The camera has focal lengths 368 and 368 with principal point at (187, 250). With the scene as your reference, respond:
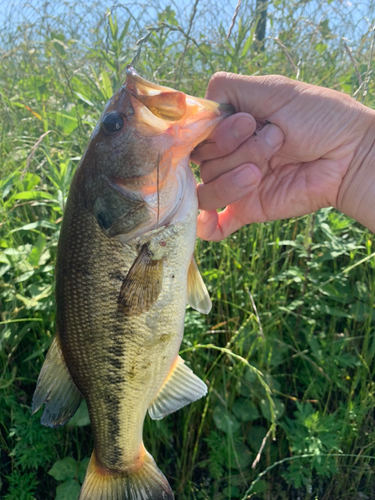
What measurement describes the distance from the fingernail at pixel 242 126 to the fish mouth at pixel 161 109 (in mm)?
197

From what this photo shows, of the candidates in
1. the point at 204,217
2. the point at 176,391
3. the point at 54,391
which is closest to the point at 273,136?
the point at 204,217

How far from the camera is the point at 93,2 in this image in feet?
10.8

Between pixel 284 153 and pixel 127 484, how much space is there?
1.70m

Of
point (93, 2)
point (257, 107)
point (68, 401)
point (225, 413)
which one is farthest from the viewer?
point (93, 2)

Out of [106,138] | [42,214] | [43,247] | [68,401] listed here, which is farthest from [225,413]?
[42,214]

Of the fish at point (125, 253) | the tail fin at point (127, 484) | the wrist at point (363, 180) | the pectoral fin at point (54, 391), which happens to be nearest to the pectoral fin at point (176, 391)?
the fish at point (125, 253)

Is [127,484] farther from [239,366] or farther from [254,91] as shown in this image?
[254,91]

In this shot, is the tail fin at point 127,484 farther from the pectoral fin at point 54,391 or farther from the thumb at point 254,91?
the thumb at point 254,91

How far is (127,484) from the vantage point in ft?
5.36

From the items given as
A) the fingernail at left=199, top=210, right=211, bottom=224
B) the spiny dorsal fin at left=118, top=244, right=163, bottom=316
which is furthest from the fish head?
the fingernail at left=199, top=210, right=211, bottom=224

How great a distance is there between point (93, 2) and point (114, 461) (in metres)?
3.61

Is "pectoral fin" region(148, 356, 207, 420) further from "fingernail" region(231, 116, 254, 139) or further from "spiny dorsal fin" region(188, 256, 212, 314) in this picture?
"fingernail" region(231, 116, 254, 139)

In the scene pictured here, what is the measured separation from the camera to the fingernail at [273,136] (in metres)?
1.63

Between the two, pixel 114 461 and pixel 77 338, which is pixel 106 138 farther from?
pixel 114 461
